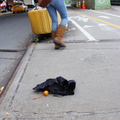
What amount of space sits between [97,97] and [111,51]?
2.04 meters

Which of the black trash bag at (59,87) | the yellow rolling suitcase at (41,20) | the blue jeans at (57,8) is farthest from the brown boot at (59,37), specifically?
the black trash bag at (59,87)

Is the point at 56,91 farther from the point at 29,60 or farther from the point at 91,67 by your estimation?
the point at 29,60

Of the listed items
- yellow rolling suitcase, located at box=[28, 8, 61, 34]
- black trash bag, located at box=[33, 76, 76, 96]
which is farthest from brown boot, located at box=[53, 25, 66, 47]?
black trash bag, located at box=[33, 76, 76, 96]

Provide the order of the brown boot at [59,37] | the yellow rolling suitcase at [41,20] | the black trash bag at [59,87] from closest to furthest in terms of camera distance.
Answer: the black trash bag at [59,87] → the brown boot at [59,37] → the yellow rolling suitcase at [41,20]

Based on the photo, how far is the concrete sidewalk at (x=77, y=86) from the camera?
229cm

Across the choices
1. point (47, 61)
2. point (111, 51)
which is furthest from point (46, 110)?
point (111, 51)

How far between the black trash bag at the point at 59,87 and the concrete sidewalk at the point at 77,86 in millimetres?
82

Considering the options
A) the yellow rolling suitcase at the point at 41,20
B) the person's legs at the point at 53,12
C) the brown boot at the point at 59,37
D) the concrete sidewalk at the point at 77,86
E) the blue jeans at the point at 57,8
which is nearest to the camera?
the concrete sidewalk at the point at 77,86

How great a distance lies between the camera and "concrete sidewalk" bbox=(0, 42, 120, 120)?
2.29 meters

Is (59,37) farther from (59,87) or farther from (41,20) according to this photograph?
(59,87)

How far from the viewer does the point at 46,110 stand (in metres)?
2.36

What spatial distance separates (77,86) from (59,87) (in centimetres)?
30

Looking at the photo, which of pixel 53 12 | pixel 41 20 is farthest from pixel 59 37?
pixel 41 20

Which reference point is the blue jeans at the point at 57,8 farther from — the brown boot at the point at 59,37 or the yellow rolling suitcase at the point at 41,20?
the yellow rolling suitcase at the point at 41,20
